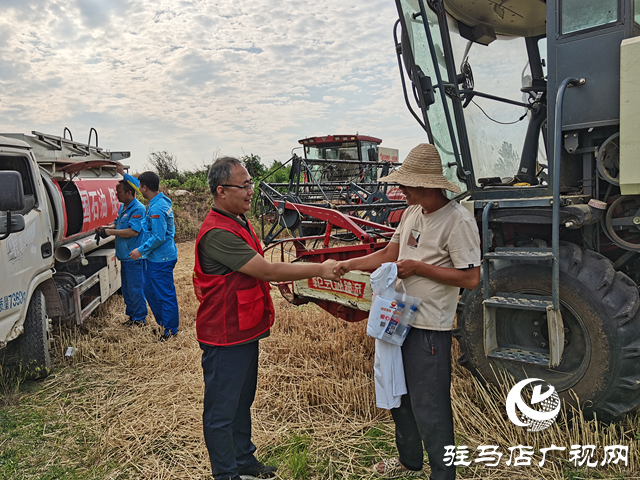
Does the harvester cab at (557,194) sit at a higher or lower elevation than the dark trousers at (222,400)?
higher

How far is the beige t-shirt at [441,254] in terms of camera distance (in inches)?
88.0

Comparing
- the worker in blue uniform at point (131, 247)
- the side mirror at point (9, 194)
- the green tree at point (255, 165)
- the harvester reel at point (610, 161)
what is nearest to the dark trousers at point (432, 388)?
the harvester reel at point (610, 161)

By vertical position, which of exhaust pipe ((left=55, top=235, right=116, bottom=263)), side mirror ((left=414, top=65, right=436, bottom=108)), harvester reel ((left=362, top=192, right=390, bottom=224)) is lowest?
exhaust pipe ((left=55, top=235, right=116, bottom=263))

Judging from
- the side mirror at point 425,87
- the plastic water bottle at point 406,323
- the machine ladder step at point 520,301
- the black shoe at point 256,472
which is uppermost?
the side mirror at point 425,87

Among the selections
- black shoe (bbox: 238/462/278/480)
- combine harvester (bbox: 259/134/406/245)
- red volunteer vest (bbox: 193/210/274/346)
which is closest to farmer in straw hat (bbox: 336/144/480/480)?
red volunteer vest (bbox: 193/210/274/346)

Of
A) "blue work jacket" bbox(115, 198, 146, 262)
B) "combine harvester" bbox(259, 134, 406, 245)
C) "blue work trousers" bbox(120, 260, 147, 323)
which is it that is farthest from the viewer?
"combine harvester" bbox(259, 134, 406, 245)

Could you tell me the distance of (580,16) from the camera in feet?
9.97

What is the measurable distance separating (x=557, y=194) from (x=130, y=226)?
173 inches

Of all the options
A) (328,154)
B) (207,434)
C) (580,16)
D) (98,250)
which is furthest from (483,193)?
(328,154)

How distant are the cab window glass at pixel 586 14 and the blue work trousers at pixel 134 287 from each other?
15.7 feet

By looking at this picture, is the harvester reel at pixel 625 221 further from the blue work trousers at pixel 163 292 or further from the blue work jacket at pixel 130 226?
the blue work jacket at pixel 130 226

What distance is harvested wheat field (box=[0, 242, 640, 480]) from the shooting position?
9.23 feet

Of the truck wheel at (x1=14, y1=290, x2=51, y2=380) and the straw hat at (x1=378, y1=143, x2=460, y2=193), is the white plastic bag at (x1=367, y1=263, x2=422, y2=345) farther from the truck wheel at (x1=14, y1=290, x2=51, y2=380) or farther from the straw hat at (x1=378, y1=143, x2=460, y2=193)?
the truck wheel at (x1=14, y1=290, x2=51, y2=380)

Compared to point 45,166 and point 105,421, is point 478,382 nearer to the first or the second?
point 105,421
